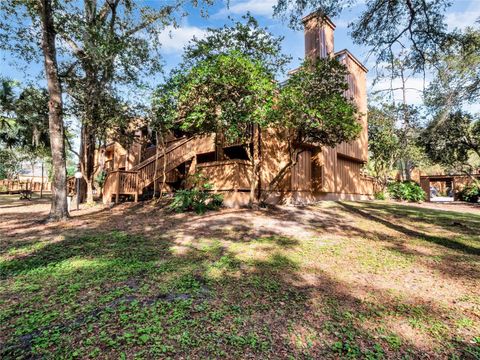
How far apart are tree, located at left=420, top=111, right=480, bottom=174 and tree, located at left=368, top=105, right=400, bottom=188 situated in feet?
7.66

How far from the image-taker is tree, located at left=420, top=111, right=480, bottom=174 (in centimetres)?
1643

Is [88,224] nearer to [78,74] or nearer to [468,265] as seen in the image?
[78,74]

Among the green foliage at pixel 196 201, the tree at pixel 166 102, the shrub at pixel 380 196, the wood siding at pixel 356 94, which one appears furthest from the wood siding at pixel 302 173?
the shrub at pixel 380 196

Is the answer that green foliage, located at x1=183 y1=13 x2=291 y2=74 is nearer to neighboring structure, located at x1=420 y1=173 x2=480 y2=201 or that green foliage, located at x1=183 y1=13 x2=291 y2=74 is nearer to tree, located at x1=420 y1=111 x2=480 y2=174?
tree, located at x1=420 y1=111 x2=480 y2=174

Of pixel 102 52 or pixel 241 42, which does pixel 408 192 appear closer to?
pixel 241 42

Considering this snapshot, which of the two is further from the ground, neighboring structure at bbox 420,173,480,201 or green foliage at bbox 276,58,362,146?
green foliage at bbox 276,58,362,146

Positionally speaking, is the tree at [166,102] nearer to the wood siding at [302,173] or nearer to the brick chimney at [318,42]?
the wood siding at [302,173]

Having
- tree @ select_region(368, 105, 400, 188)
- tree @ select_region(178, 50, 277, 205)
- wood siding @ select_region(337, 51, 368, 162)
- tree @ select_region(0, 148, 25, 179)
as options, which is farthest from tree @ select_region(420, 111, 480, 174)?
tree @ select_region(0, 148, 25, 179)

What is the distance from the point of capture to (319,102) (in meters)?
7.56

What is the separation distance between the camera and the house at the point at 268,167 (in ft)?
34.4

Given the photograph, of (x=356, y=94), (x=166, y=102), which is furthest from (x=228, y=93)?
(x=356, y=94)

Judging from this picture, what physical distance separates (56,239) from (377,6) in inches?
380

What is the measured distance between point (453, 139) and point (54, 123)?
72.4 feet

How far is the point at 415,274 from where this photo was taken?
4.04 metres
